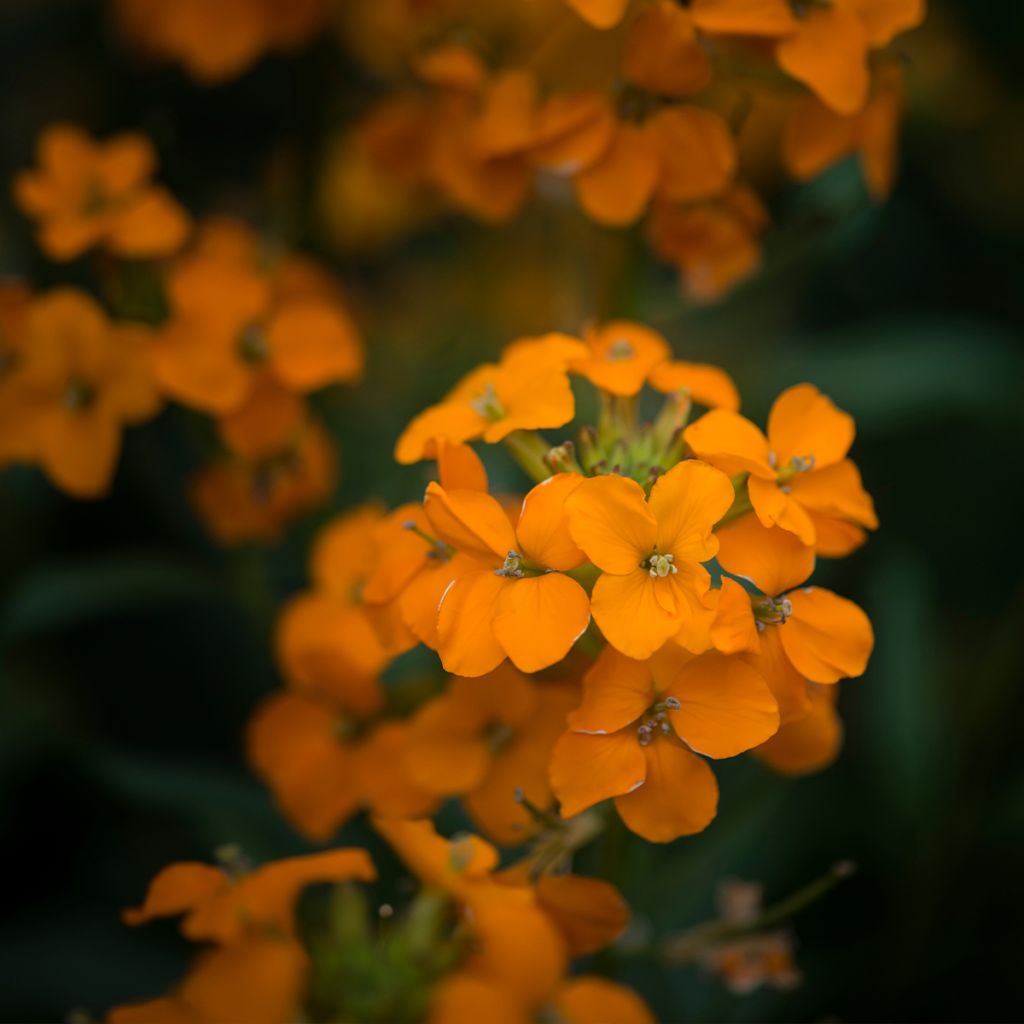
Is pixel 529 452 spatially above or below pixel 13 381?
below

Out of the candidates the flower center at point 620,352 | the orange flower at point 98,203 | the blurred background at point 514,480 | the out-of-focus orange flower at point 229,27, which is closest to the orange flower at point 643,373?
the flower center at point 620,352

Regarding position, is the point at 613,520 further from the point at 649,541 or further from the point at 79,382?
the point at 79,382

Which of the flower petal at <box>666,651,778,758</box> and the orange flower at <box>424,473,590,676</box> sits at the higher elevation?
the orange flower at <box>424,473,590,676</box>

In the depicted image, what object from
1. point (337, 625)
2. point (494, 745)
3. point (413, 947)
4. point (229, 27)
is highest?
point (229, 27)

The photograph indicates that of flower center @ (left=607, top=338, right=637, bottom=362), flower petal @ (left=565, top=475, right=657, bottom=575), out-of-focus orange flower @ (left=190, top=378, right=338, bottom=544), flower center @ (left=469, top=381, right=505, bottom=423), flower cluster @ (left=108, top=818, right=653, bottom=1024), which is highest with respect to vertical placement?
out-of-focus orange flower @ (left=190, top=378, right=338, bottom=544)

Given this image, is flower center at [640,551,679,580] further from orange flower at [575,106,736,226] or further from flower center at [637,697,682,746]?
orange flower at [575,106,736,226]

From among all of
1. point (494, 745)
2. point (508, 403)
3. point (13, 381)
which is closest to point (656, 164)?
point (508, 403)

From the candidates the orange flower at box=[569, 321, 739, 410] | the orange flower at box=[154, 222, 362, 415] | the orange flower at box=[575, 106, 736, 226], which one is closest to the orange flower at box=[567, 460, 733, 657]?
the orange flower at box=[569, 321, 739, 410]
